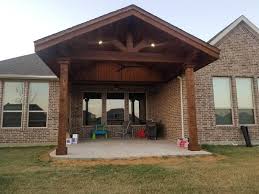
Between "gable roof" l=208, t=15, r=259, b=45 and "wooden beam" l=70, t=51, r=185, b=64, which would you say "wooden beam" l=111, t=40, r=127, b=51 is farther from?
"gable roof" l=208, t=15, r=259, b=45

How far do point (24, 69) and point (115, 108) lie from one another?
480 cm

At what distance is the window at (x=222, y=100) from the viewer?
31.9ft

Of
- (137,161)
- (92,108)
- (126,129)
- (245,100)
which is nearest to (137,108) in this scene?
(126,129)

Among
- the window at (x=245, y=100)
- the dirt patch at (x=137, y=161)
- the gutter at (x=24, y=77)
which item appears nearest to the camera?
the dirt patch at (x=137, y=161)

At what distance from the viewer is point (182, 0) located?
1670 centimetres

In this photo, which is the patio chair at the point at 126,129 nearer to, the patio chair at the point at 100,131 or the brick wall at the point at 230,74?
the patio chair at the point at 100,131

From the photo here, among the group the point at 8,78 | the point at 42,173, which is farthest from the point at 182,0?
the point at 42,173

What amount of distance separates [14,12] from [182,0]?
11005 mm

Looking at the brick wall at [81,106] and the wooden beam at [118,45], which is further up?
the wooden beam at [118,45]

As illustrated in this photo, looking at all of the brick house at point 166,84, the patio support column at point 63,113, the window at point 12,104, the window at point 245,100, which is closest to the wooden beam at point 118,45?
the brick house at point 166,84

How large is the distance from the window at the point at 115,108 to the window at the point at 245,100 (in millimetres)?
5681

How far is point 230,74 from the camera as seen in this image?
9953 millimetres

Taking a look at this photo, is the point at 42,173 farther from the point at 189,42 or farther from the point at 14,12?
the point at 14,12

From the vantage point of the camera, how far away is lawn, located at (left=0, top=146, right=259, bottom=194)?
3.94 m
